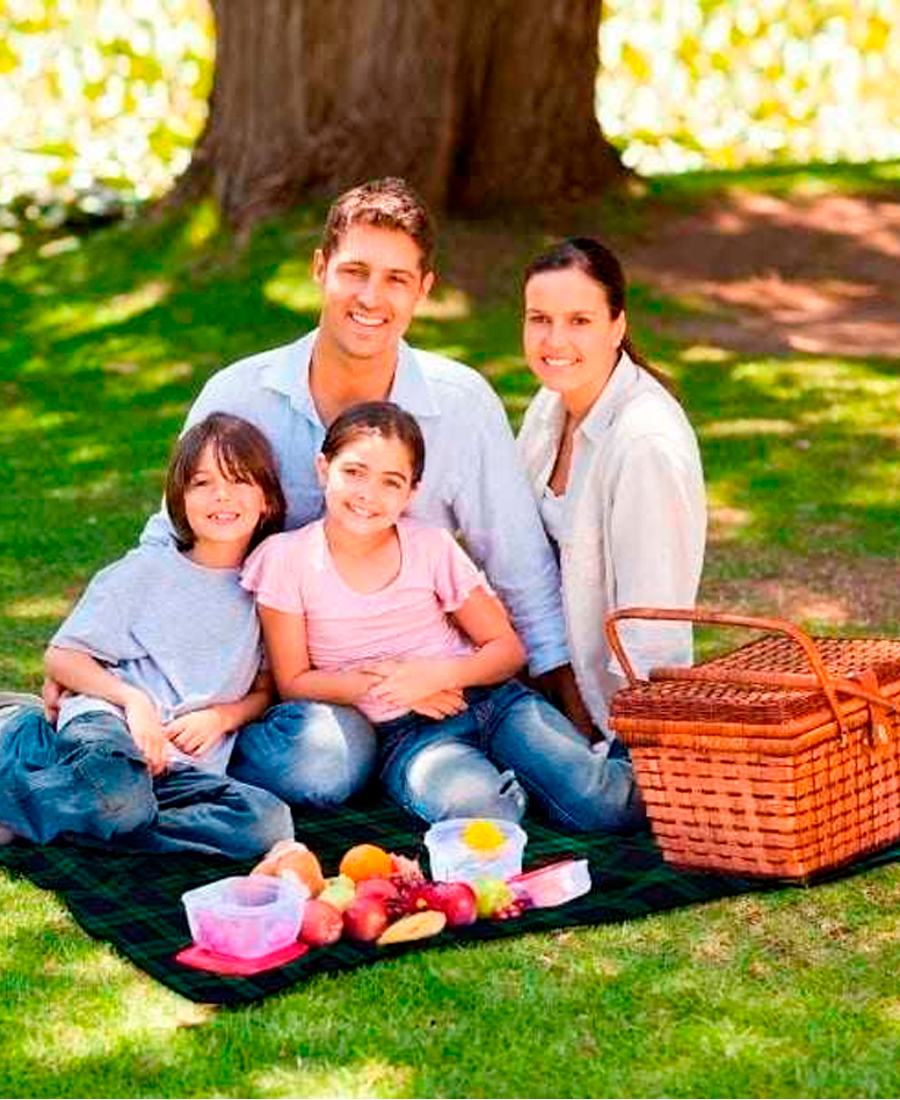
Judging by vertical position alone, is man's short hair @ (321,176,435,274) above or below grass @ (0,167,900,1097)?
above

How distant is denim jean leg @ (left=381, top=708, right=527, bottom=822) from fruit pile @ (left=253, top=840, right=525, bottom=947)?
0.38 meters

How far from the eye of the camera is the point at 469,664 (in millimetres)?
4980

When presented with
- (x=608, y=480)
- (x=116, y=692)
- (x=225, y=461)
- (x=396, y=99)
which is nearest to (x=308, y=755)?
(x=116, y=692)

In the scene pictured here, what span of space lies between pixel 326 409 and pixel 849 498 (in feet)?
9.43

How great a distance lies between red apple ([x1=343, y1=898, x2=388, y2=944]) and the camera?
13.5 ft

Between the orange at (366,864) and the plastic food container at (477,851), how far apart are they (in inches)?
4.6

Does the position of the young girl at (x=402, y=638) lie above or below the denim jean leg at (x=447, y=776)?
above

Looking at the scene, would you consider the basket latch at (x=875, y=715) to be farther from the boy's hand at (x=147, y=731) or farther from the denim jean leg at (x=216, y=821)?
the boy's hand at (x=147, y=731)

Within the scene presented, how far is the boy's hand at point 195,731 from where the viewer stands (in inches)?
190

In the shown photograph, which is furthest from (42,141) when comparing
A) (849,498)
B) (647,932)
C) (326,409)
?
(647,932)

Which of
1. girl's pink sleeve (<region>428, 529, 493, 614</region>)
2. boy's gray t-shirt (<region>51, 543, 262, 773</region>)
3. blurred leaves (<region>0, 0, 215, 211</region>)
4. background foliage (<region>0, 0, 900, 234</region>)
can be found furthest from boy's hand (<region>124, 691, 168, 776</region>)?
background foliage (<region>0, 0, 900, 234</region>)

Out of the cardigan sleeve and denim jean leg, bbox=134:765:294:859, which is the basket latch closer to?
the cardigan sleeve

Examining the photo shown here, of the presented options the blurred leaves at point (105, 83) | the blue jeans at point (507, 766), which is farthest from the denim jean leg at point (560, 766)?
the blurred leaves at point (105, 83)

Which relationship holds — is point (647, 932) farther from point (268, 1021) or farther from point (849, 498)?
point (849, 498)
